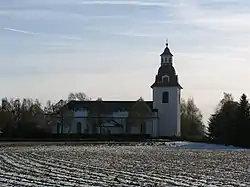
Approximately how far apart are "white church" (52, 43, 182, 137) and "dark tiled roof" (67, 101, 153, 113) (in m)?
0.23

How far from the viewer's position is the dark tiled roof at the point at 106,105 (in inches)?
5017

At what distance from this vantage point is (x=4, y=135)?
96.6 metres

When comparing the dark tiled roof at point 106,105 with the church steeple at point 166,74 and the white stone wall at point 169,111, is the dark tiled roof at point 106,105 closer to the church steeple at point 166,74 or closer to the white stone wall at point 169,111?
the white stone wall at point 169,111

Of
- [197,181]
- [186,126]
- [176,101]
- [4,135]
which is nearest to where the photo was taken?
[197,181]

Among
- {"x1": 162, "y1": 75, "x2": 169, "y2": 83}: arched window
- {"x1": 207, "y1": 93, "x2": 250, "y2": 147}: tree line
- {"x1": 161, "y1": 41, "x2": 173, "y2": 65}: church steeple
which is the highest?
{"x1": 161, "y1": 41, "x2": 173, "y2": 65}: church steeple

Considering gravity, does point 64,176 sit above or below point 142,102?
below

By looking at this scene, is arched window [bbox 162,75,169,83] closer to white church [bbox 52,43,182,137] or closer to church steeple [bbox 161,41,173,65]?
white church [bbox 52,43,182,137]

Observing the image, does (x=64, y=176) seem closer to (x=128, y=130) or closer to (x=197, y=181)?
(x=197, y=181)

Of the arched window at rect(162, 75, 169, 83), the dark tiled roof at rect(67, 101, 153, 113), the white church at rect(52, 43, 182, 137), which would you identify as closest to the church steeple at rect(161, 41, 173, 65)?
the white church at rect(52, 43, 182, 137)

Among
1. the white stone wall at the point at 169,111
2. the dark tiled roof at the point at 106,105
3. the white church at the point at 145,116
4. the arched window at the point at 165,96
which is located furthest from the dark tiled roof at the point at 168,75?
the dark tiled roof at the point at 106,105

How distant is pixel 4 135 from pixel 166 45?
41899 millimetres

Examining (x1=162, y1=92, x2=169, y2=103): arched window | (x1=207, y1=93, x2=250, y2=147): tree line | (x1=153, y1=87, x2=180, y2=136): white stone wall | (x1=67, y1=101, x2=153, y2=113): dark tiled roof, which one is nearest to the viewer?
(x1=207, y1=93, x2=250, y2=147): tree line

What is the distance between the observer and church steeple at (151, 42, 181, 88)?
120 meters

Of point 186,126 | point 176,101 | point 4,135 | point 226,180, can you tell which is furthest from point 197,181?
point 186,126
